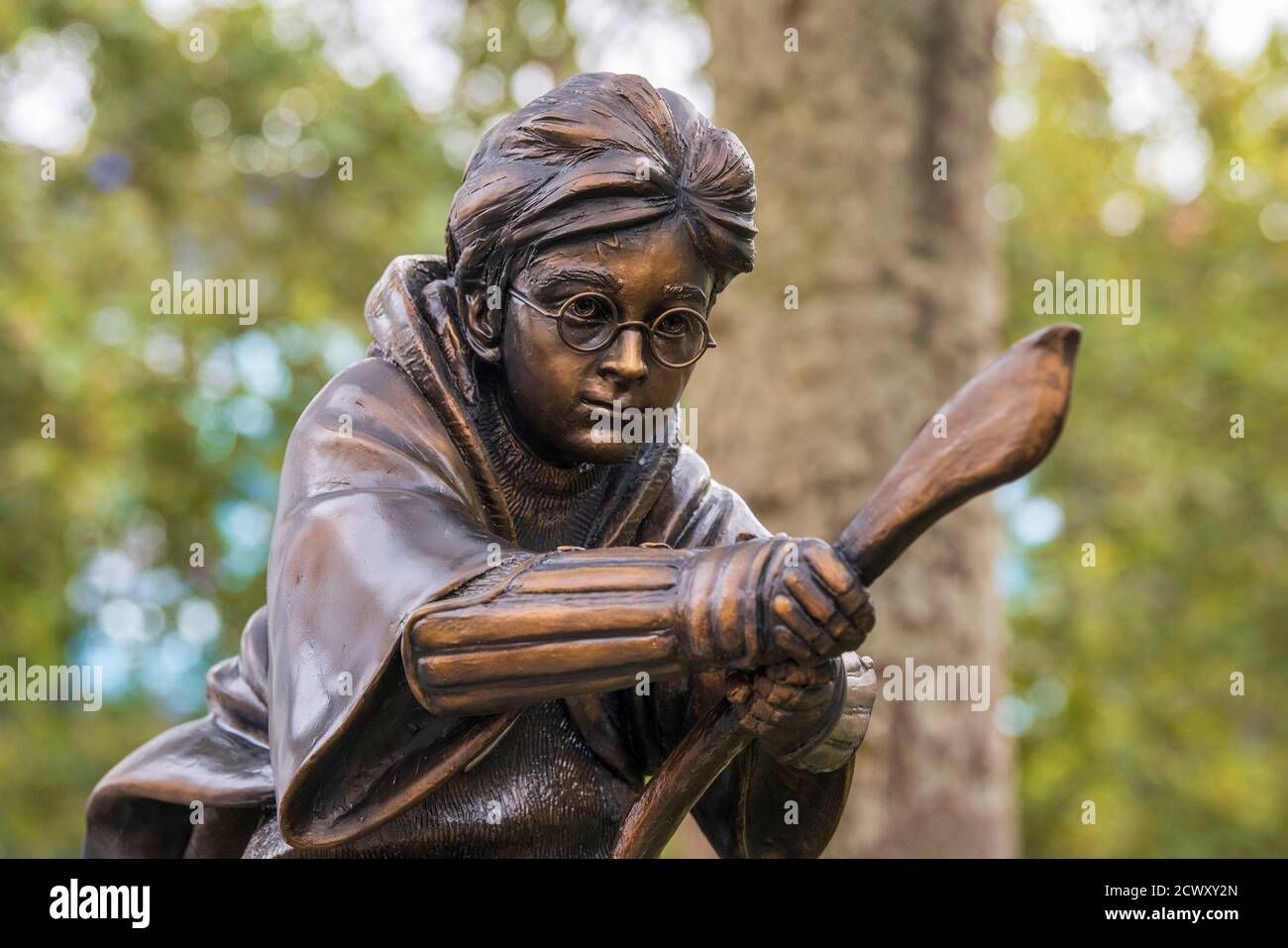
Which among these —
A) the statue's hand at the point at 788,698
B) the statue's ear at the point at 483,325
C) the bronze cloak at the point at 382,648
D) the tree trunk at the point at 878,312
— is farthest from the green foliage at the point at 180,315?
the statue's hand at the point at 788,698

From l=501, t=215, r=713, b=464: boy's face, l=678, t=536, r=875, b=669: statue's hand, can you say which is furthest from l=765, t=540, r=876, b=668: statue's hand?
l=501, t=215, r=713, b=464: boy's face

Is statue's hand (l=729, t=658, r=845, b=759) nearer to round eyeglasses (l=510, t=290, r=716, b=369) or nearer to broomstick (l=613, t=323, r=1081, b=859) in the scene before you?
broomstick (l=613, t=323, r=1081, b=859)

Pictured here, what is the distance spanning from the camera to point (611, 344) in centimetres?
283

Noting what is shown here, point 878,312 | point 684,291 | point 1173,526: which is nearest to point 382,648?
point 684,291

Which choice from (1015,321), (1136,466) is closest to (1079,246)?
(1015,321)

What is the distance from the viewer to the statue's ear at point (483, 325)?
2.96 m

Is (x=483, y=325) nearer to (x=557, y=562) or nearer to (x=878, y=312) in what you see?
(x=557, y=562)

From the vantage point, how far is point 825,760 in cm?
289

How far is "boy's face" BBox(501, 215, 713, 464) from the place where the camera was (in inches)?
110

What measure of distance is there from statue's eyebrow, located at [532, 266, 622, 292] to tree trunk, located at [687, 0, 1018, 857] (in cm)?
412

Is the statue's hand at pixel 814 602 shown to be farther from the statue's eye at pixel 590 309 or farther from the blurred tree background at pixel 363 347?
the blurred tree background at pixel 363 347

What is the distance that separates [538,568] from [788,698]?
399mm
